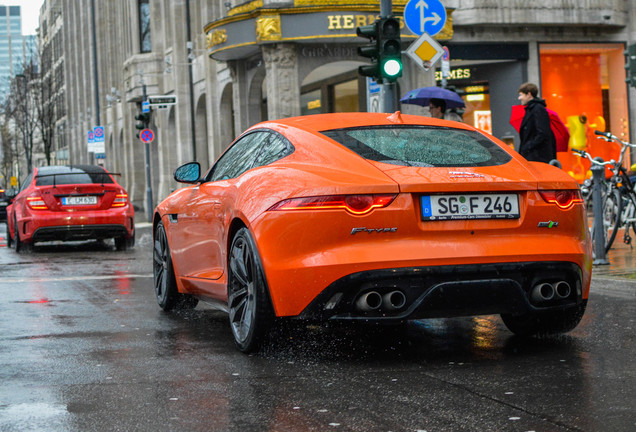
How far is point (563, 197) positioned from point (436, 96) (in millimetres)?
9880

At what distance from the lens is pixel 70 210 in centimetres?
1678

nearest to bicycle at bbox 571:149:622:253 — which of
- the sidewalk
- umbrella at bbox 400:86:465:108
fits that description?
the sidewalk

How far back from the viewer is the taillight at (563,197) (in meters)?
5.64

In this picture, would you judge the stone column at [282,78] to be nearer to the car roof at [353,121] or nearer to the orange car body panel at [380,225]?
the car roof at [353,121]

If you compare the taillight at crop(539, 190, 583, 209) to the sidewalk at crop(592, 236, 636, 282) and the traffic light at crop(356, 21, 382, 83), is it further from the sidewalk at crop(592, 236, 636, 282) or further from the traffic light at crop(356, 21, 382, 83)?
the traffic light at crop(356, 21, 382, 83)

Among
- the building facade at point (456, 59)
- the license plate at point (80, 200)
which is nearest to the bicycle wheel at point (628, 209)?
the license plate at point (80, 200)

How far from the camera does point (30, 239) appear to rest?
16938 mm

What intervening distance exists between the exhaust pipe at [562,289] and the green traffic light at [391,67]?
29.0ft

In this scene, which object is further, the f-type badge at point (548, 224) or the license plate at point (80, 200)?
the license plate at point (80, 200)

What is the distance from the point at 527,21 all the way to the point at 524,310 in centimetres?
2380

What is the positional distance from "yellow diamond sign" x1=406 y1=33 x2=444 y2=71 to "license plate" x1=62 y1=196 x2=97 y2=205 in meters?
5.62

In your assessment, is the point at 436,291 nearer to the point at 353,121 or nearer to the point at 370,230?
the point at 370,230

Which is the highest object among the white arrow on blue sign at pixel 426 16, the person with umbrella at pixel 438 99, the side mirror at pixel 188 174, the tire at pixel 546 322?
the white arrow on blue sign at pixel 426 16

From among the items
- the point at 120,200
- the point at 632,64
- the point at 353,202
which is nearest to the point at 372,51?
the point at 632,64
